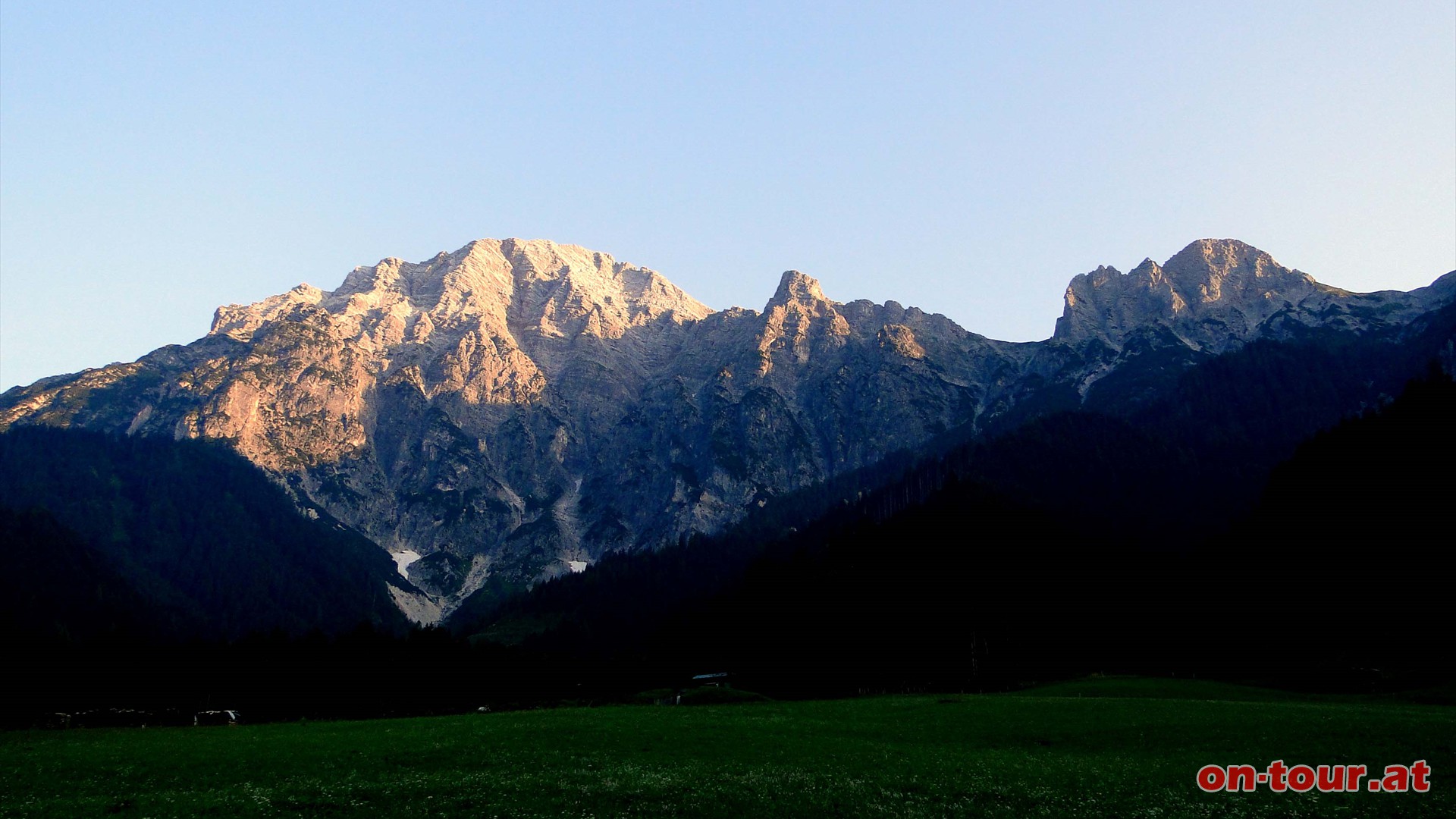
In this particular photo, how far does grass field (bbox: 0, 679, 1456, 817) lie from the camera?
37.2 m

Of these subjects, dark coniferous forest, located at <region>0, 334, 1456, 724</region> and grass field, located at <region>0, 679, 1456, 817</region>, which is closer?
grass field, located at <region>0, 679, 1456, 817</region>

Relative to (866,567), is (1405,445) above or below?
above

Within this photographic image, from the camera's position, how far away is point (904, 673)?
142125mm

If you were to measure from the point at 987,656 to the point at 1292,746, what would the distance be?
10719 centimetres

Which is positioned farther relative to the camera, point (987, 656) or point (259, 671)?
point (987, 656)

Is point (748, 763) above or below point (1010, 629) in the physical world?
above

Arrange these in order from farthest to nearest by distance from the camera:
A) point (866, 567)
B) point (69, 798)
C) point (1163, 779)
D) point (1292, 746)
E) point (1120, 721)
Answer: point (866, 567) < point (1120, 721) < point (1292, 746) < point (1163, 779) < point (69, 798)

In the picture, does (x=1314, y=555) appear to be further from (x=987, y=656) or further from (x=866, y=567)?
(x=866, y=567)

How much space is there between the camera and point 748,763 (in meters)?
47.2

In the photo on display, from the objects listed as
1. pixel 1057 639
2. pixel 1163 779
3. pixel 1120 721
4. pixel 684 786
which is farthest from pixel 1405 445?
pixel 684 786

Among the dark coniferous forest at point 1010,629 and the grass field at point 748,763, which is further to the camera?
the dark coniferous forest at point 1010,629

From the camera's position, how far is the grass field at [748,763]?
37219 millimetres

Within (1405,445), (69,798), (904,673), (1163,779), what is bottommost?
(904,673)

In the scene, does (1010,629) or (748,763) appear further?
(1010,629)
